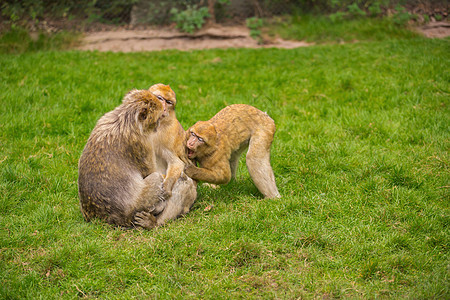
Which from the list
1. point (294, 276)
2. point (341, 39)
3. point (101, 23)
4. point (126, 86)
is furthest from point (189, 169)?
point (101, 23)

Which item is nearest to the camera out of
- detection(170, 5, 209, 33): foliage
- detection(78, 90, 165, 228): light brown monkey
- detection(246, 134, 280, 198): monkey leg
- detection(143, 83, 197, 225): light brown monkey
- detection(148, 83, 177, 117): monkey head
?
detection(78, 90, 165, 228): light brown monkey

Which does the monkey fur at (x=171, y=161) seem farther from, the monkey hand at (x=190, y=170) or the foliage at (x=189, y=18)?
the foliage at (x=189, y=18)

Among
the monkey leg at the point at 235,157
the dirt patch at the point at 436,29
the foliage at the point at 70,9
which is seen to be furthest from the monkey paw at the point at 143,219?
the dirt patch at the point at 436,29

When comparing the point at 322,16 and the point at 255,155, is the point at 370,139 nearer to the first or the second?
the point at 255,155

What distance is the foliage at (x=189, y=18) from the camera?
1287cm

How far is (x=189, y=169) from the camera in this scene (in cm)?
482

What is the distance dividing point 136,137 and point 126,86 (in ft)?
15.3

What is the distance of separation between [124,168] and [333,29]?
1004 centimetres

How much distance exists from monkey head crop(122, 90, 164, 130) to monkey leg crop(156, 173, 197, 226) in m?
0.69

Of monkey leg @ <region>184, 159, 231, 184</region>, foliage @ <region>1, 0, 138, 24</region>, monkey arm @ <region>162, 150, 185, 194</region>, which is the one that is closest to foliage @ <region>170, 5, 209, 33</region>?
foliage @ <region>1, 0, 138, 24</region>

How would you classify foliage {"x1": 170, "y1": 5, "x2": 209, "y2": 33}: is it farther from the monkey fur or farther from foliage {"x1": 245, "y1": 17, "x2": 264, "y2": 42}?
the monkey fur

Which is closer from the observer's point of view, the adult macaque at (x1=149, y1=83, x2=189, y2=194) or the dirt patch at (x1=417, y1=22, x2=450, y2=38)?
the adult macaque at (x1=149, y1=83, x2=189, y2=194)

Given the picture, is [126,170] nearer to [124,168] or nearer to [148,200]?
[124,168]

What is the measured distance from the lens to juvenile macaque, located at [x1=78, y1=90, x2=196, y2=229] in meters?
4.40
